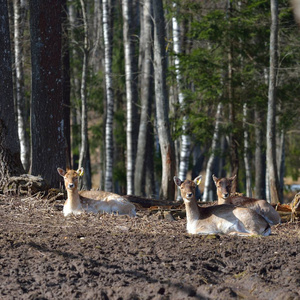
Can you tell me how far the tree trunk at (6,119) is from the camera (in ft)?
38.2

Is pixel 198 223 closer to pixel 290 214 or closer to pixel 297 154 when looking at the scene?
pixel 290 214

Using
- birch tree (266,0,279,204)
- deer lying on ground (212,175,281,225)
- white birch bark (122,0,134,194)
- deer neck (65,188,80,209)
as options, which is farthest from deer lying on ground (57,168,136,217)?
white birch bark (122,0,134,194)

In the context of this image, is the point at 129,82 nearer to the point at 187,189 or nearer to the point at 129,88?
the point at 129,88

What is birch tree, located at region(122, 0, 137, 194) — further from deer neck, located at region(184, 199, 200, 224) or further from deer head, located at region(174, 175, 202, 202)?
deer neck, located at region(184, 199, 200, 224)

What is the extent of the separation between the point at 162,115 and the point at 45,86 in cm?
449

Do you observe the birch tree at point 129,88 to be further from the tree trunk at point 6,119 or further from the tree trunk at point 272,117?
the tree trunk at point 6,119

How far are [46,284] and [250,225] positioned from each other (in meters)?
3.55

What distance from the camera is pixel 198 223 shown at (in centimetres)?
909

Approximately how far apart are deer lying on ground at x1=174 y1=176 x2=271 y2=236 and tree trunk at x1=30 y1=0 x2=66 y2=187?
435 centimetres

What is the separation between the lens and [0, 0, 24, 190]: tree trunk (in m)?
11.6

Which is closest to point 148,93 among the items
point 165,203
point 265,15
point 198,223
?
point 265,15

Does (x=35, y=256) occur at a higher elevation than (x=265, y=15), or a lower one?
lower

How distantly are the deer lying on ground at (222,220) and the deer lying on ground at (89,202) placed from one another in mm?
1617

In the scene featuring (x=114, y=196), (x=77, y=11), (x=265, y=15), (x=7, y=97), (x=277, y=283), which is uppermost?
(x=77, y=11)
